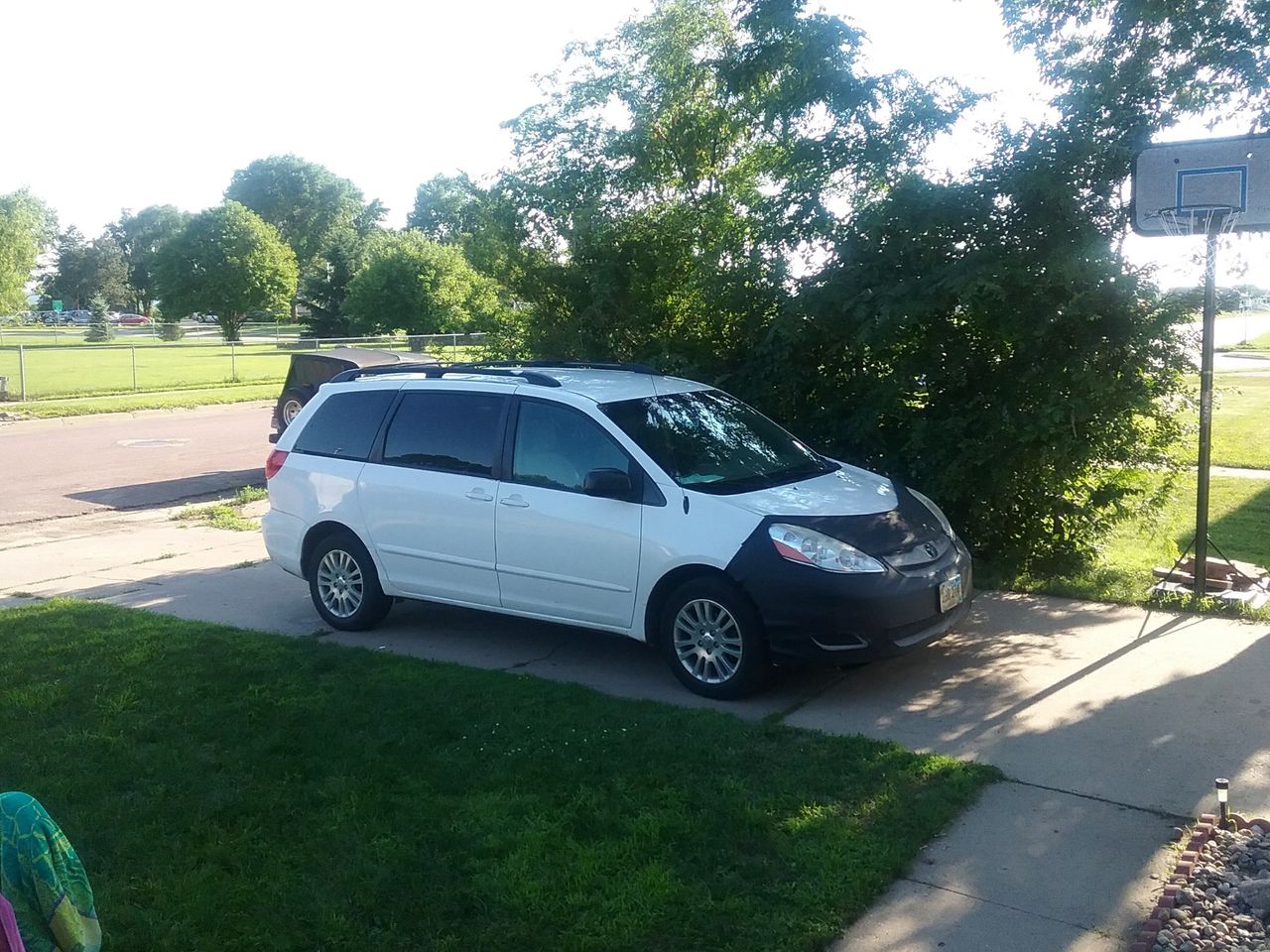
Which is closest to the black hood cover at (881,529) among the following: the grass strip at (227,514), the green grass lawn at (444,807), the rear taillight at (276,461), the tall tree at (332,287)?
the green grass lawn at (444,807)

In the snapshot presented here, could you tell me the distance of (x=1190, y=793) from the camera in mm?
5117

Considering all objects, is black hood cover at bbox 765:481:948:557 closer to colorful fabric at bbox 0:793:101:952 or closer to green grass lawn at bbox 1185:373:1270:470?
green grass lawn at bbox 1185:373:1270:470

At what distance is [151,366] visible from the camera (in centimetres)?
4322

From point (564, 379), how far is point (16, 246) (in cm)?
7263

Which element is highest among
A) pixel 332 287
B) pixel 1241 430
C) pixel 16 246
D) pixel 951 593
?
A: pixel 16 246

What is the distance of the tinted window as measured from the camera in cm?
759

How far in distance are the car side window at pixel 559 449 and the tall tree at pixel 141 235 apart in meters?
129

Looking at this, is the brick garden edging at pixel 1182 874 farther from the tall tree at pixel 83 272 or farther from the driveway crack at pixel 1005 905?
the tall tree at pixel 83 272

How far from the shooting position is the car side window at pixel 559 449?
7.11m

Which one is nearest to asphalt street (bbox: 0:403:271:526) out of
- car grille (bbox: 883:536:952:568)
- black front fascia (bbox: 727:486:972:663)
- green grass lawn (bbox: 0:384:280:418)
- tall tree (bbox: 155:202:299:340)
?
green grass lawn (bbox: 0:384:280:418)

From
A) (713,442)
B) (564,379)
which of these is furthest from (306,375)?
(713,442)

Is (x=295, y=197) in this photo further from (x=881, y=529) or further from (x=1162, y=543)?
(x=881, y=529)

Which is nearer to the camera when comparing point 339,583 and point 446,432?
point 446,432

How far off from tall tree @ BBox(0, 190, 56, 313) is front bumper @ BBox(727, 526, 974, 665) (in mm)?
73322
